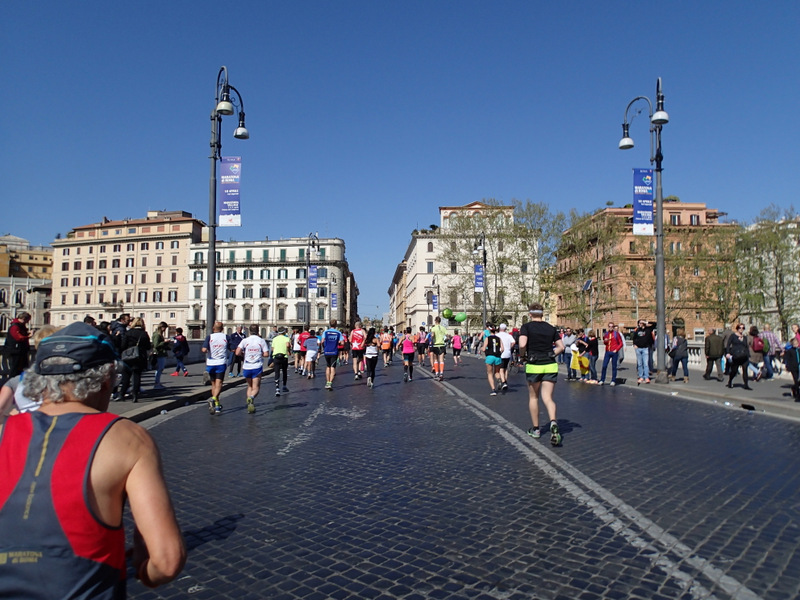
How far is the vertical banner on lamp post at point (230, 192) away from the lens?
16.2 meters

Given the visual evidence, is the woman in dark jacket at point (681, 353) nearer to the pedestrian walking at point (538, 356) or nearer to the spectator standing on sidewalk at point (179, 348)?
the pedestrian walking at point (538, 356)

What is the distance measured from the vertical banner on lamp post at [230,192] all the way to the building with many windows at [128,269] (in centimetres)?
8354

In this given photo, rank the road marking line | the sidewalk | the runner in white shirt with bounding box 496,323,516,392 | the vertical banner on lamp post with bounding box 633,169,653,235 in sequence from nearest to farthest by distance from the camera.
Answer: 1. the road marking line
2. the sidewalk
3. the runner in white shirt with bounding box 496,323,516,392
4. the vertical banner on lamp post with bounding box 633,169,653,235

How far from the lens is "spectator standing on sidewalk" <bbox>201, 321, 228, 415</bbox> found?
11391mm

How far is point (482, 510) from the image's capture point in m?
4.97

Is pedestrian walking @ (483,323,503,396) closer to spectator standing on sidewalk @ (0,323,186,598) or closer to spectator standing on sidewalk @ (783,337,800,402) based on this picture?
spectator standing on sidewalk @ (783,337,800,402)

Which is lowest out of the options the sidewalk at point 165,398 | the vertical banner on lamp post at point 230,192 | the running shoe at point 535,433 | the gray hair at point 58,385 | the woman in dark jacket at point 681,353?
the sidewalk at point 165,398

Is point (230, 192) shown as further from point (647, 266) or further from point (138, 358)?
point (647, 266)

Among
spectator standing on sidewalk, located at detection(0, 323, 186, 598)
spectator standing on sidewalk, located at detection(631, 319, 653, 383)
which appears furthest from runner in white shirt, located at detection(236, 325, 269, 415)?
spectator standing on sidewalk, located at detection(631, 319, 653, 383)

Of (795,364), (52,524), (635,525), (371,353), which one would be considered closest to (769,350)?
(795,364)

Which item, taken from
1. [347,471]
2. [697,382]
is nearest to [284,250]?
[697,382]

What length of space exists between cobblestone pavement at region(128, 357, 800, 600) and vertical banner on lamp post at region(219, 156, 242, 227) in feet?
24.9

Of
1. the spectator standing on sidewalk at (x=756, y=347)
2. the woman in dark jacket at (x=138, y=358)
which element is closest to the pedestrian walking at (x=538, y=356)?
the woman in dark jacket at (x=138, y=358)

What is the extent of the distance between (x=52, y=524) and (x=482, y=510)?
12.6 feet
